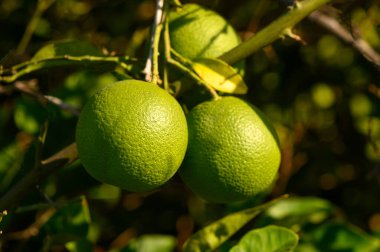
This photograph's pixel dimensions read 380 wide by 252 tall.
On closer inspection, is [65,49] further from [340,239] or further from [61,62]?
[340,239]

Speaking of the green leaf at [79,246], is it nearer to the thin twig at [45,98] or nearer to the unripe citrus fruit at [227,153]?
the thin twig at [45,98]

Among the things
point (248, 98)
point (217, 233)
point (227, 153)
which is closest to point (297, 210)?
point (217, 233)

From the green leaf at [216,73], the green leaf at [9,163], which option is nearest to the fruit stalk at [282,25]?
the green leaf at [216,73]

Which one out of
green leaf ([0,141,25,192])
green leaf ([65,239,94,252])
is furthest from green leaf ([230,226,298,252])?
green leaf ([0,141,25,192])

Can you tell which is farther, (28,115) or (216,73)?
(28,115)

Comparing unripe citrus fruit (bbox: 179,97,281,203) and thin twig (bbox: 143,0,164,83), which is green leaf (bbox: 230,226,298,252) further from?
thin twig (bbox: 143,0,164,83)

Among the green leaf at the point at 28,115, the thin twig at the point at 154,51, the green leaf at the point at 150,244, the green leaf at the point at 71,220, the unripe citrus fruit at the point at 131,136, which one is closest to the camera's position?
the unripe citrus fruit at the point at 131,136

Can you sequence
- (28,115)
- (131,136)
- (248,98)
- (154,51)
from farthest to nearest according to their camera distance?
1. (248,98)
2. (28,115)
3. (154,51)
4. (131,136)
